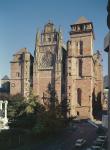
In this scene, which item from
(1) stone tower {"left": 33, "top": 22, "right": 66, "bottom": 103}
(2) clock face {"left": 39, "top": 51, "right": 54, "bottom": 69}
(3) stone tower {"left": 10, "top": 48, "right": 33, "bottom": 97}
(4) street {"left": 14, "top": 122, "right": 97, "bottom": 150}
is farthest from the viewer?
(3) stone tower {"left": 10, "top": 48, "right": 33, "bottom": 97}

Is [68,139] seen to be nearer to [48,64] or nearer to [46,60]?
[48,64]

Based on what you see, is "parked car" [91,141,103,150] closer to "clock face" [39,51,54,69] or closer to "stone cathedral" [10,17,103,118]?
"stone cathedral" [10,17,103,118]

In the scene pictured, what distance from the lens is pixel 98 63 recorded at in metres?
64.4

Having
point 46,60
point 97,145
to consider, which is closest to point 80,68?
point 46,60

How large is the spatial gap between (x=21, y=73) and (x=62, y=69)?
826cm

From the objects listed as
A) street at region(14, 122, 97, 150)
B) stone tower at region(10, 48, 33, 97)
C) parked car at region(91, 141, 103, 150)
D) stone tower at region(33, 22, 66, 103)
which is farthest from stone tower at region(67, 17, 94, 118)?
parked car at region(91, 141, 103, 150)

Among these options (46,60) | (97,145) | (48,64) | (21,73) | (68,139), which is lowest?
(68,139)

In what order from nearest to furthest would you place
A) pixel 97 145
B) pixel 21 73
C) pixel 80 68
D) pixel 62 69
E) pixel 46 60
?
pixel 97 145, pixel 80 68, pixel 62 69, pixel 46 60, pixel 21 73

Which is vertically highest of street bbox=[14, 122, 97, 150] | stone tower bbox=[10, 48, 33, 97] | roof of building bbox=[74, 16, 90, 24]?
roof of building bbox=[74, 16, 90, 24]

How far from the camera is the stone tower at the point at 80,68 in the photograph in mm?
55875

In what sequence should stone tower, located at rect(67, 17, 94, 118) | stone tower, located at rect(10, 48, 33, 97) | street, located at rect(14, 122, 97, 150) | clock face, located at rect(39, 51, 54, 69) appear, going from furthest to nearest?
1. stone tower, located at rect(10, 48, 33, 97)
2. clock face, located at rect(39, 51, 54, 69)
3. stone tower, located at rect(67, 17, 94, 118)
4. street, located at rect(14, 122, 97, 150)

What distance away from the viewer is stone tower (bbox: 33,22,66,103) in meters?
58.3

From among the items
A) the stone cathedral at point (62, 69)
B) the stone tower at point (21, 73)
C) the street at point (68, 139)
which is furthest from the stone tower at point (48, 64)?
the street at point (68, 139)

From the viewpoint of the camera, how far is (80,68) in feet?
188
